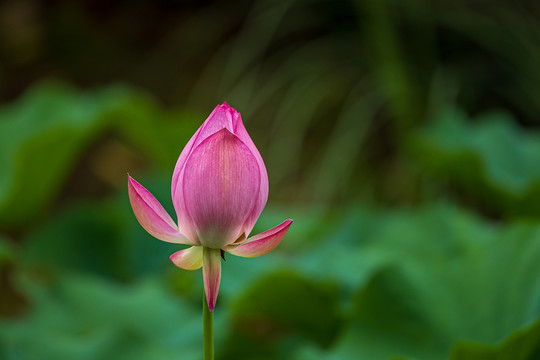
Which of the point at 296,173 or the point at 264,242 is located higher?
the point at 296,173

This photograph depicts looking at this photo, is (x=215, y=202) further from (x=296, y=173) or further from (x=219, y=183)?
(x=296, y=173)

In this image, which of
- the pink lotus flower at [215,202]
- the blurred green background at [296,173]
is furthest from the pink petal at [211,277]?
the blurred green background at [296,173]

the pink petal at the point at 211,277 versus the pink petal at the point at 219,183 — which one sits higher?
the pink petal at the point at 219,183

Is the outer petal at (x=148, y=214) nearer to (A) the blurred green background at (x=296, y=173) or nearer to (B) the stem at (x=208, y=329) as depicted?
(B) the stem at (x=208, y=329)

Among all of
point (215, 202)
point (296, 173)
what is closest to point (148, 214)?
point (215, 202)

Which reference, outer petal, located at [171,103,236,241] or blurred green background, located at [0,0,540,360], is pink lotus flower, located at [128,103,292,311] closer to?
outer petal, located at [171,103,236,241]

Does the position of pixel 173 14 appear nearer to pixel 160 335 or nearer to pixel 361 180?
pixel 361 180
